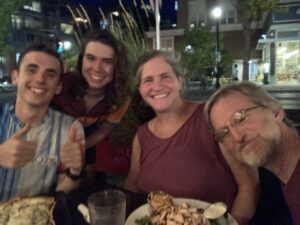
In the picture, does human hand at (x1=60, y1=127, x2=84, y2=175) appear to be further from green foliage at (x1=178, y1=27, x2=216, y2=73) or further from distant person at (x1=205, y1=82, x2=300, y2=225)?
green foliage at (x1=178, y1=27, x2=216, y2=73)

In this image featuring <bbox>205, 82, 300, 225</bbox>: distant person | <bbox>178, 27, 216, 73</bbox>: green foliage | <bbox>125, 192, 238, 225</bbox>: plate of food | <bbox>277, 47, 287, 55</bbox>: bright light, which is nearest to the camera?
<bbox>125, 192, 238, 225</bbox>: plate of food

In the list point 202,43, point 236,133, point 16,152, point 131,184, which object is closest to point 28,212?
point 16,152

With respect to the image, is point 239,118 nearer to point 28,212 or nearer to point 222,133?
point 222,133

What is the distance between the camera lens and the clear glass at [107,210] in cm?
142

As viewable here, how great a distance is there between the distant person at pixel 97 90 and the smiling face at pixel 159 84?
1.79 feet

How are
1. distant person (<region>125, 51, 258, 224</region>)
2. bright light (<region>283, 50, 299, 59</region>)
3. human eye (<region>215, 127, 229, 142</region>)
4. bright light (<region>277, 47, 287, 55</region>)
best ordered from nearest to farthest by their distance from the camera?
human eye (<region>215, 127, 229, 142</region>) → distant person (<region>125, 51, 258, 224</region>) → bright light (<region>283, 50, 299, 59</region>) → bright light (<region>277, 47, 287, 55</region>)

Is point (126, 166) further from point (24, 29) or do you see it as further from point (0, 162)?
point (24, 29)

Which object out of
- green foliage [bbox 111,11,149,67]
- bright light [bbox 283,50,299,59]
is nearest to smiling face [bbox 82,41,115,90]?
green foliage [bbox 111,11,149,67]

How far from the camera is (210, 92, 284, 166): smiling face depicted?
1591 mm

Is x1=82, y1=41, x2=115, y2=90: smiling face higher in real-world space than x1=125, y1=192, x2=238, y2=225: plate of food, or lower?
higher

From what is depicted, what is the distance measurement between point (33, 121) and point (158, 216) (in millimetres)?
Answer: 1105

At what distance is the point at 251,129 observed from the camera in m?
1.62

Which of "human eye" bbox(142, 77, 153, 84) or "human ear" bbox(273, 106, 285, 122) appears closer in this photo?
"human ear" bbox(273, 106, 285, 122)

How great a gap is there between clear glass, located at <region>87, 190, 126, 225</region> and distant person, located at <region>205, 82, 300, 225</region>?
608 mm
